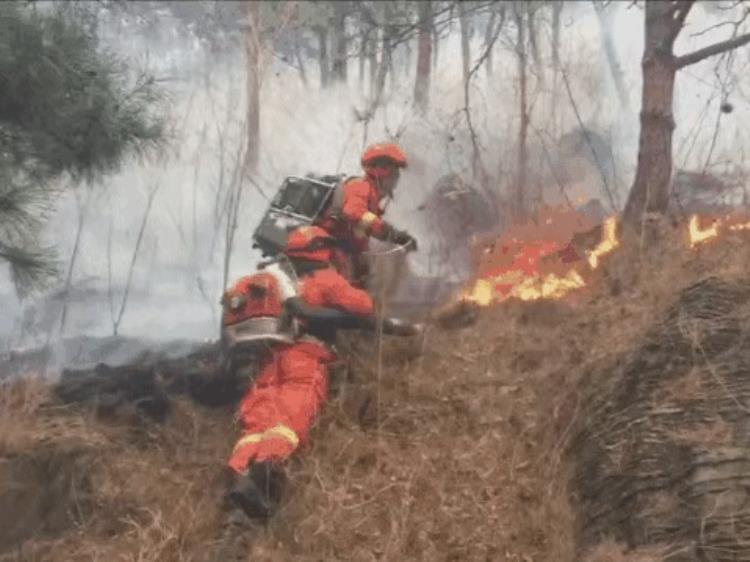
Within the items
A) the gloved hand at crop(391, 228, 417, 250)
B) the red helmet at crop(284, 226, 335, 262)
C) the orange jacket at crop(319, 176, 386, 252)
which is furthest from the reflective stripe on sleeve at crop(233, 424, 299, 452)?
the gloved hand at crop(391, 228, 417, 250)

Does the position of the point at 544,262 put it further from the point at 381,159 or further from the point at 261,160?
the point at 261,160

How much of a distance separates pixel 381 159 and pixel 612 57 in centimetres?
1468

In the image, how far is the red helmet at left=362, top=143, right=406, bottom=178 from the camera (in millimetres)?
7035

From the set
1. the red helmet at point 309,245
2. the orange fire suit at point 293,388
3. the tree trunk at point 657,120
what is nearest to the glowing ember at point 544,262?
the tree trunk at point 657,120

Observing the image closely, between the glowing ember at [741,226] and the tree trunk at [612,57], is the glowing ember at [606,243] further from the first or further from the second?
the tree trunk at [612,57]

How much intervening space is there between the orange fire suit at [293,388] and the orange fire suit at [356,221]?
66 cm

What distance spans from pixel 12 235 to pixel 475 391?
2.96 metres

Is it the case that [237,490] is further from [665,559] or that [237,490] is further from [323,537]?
[665,559]

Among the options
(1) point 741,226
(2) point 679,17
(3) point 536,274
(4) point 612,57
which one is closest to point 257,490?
(3) point 536,274

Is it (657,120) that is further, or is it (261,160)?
(261,160)

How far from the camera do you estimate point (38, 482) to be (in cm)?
529

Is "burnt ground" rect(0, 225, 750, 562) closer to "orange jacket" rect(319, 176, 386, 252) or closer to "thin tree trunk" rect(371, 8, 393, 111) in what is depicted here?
"orange jacket" rect(319, 176, 386, 252)

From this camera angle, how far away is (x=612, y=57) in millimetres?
20406

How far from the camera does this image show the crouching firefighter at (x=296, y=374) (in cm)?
513
